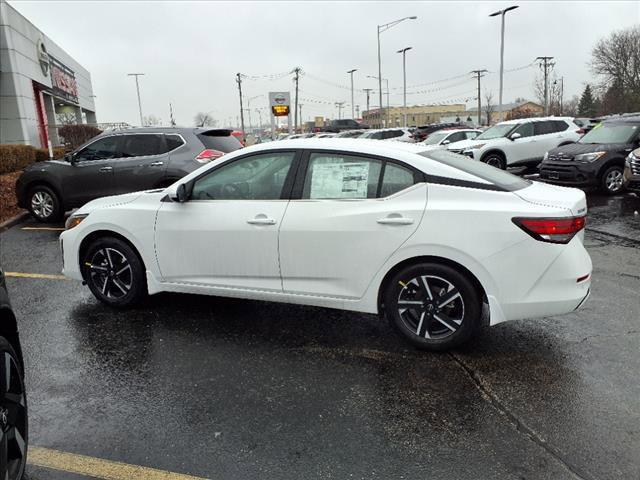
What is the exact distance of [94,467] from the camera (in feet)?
8.84

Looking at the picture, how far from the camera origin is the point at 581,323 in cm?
447

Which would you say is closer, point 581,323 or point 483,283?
point 483,283

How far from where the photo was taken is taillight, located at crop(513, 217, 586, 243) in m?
3.55

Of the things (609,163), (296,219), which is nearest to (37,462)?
(296,219)

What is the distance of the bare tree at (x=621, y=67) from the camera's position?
6122 centimetres

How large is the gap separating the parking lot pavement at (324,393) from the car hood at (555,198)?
1.11 meters

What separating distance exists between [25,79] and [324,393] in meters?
24.3

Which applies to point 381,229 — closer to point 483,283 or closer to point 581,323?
point 483,283

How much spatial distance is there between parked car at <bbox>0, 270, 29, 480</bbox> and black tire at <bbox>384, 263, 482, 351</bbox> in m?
2.48

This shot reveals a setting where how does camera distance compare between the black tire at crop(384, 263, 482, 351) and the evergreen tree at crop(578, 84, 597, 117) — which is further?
the evergreen tree at crop(578, 84, 597, 117)

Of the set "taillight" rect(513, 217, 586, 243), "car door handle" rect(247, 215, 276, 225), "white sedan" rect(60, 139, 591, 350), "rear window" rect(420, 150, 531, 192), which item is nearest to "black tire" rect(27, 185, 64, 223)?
"white sedan" rect(60, 139, 591, 350)

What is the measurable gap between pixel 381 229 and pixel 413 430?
1458mm

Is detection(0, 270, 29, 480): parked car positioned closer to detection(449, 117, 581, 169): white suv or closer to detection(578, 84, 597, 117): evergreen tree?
detection(449, 117, 581, 169): white suv

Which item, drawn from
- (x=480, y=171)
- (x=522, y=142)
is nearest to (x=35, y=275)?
(x=480, y=171)
